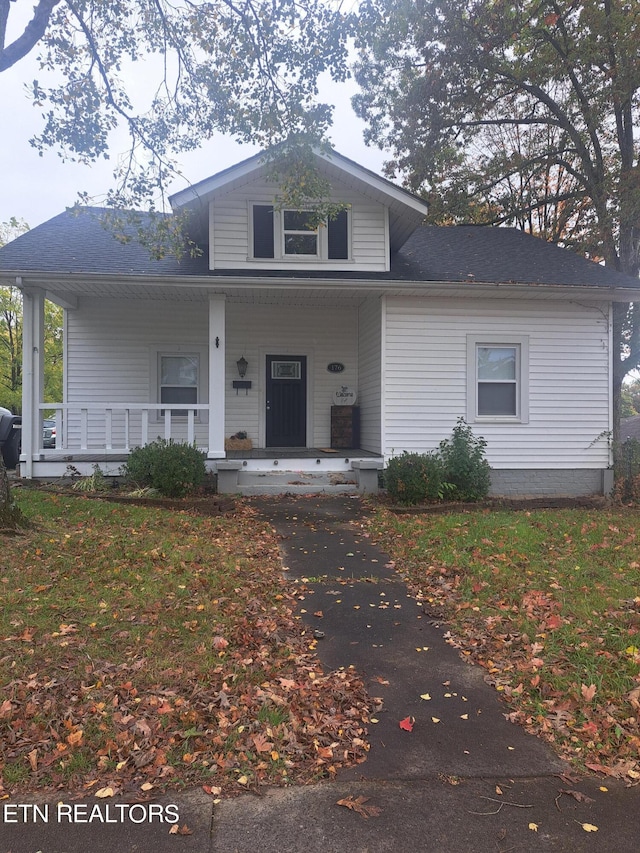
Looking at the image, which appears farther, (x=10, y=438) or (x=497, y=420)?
(x=10, y=438)

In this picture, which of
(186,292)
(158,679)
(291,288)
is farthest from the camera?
(186,292)

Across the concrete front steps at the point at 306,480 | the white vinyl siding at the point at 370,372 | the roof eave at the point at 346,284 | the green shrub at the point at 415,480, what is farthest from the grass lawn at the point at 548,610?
the roof eave at the point at 346,284

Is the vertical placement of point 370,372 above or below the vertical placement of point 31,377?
above

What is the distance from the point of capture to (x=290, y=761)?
8.54 feet

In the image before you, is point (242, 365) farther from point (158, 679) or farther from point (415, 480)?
point (158, 679)

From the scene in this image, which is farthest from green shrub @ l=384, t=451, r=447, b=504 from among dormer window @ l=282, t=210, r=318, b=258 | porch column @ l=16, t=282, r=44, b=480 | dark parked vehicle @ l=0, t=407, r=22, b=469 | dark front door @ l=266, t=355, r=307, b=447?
dark parked vehicle @ l=0, t=407, r=22, b=469

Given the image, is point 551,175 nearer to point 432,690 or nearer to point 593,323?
point 593,323

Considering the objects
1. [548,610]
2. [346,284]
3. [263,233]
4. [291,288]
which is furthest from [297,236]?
[548,610]

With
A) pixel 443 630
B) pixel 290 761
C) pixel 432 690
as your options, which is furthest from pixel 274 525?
pixel 290 761

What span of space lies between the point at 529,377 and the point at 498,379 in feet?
1.84

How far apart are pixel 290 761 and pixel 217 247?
9161mm

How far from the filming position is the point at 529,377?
1030 cm

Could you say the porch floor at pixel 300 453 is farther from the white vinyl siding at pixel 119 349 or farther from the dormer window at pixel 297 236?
the dormer window at pixel 297 236

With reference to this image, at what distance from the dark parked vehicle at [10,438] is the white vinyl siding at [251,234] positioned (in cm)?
569
